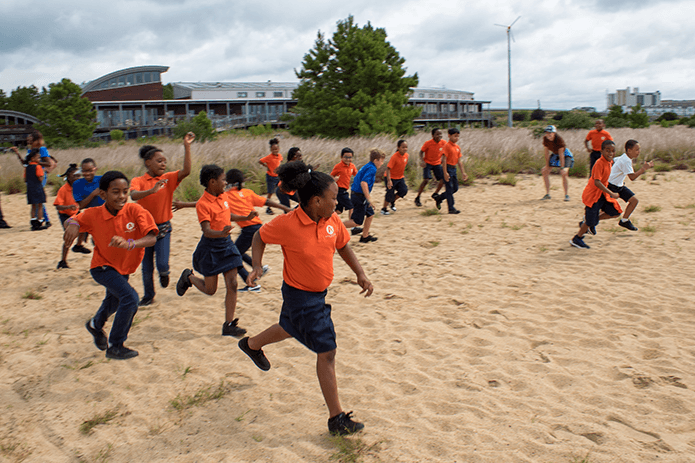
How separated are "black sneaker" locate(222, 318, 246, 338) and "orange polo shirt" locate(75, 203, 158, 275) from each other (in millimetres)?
1089

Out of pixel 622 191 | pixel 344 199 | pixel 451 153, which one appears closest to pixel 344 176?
pixel 344 199

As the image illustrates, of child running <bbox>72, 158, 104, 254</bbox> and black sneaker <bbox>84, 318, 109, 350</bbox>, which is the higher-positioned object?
child running <bbox>72, 158, 104, 254</bbox>

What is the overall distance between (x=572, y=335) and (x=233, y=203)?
12.8ft

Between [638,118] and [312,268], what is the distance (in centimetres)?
3712

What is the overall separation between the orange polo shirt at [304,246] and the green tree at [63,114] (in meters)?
33.5

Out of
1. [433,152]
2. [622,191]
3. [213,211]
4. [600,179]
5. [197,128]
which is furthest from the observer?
[197,128]

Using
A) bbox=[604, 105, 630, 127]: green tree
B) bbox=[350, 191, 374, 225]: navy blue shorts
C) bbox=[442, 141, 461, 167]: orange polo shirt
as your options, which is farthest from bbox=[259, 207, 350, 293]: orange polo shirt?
bbox=[604, 105, 630, 127]: green tree

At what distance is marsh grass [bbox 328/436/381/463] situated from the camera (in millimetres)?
2814

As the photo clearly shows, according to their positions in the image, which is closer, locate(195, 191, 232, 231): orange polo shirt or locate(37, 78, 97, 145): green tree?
locate(195, 191, 232, 231): orange polo shirt

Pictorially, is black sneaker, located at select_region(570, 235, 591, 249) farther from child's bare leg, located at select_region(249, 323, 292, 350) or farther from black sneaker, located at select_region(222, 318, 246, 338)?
child's bare leg, located at select_region(249, 323, 292, 350)

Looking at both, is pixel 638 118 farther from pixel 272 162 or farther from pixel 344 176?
pixel 344 176

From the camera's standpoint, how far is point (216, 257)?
15.2 feet

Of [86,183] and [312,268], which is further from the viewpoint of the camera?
[86,183]

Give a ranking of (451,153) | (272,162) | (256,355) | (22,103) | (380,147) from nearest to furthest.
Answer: (256,355) → (451,153) → (272,162) → (380,147) → (22,103)
